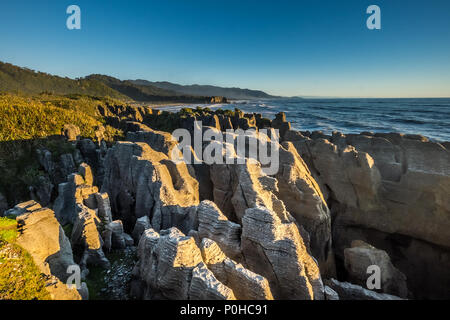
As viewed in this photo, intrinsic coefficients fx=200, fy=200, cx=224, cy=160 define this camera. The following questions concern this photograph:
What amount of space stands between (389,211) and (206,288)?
14630 millimetres

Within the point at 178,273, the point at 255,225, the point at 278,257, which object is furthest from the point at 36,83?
the point at 278,257

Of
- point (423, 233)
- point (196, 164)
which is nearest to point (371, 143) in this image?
point (423, 233)

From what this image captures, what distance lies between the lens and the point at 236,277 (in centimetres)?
533

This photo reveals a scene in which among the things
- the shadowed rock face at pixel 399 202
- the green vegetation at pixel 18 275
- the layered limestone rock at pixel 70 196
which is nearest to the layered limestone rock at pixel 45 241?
the green vegetation at pixel 18 275

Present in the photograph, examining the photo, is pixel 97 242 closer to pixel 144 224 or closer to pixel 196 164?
pixel 144 224

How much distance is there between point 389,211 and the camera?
1355 cm

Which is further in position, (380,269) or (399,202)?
(399,202)

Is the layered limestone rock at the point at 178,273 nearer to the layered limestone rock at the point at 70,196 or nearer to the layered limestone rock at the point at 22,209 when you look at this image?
the layered limestone rock at the point at 22,209

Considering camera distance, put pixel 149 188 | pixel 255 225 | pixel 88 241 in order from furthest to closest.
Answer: pixel 149 188 < pixel 88 241 < pixel 255 225

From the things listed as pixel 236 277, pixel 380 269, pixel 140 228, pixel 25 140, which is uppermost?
pixel 25 140

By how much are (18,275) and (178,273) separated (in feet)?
11.5

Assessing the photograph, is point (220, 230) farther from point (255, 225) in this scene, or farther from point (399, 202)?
point (399, 202)

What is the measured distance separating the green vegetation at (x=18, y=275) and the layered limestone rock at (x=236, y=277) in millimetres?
3701
